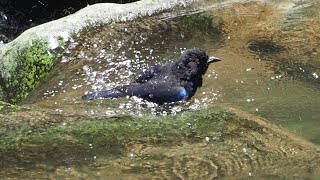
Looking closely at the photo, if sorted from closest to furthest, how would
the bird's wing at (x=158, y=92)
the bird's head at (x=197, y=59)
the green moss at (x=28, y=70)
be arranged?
1. the bird's wing at (x=158, y=92)
2. the bird's head at (x=197, y=59)
3. the green moss at (x=28, y=70)

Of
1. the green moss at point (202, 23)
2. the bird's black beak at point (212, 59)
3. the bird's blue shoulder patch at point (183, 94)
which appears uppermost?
the green moss at point (202, 23)

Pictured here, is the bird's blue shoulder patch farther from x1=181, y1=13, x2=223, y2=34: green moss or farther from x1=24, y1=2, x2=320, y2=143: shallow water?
x1=181, y1=13, x2=223, y2=34: green moss

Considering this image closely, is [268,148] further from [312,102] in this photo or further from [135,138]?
[312,102]

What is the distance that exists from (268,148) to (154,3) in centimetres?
394

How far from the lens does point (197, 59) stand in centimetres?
628

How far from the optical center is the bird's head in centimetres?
629

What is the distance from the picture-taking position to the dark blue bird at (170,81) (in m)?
5.86

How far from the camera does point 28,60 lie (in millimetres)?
6691

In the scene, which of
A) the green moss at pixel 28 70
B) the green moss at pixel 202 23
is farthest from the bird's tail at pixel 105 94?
the green moss at pixel 202 23

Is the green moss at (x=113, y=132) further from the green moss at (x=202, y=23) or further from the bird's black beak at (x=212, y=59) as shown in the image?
the green moss at (x=202, y=23)

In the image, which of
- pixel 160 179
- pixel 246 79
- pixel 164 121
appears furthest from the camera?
pixel 246 79

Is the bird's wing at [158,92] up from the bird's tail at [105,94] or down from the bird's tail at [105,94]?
down

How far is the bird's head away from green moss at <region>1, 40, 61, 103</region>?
140 cm

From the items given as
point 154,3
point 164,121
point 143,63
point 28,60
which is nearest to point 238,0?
point 154,3
